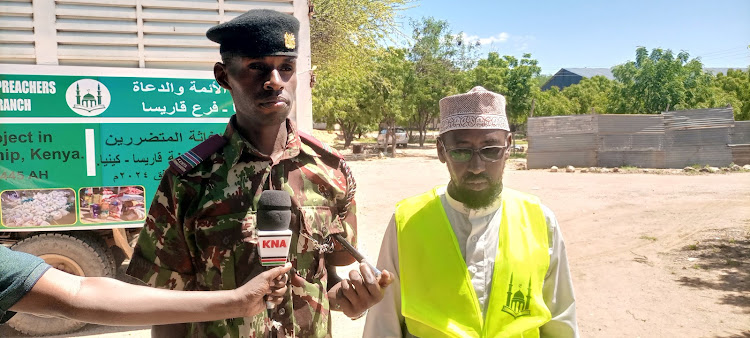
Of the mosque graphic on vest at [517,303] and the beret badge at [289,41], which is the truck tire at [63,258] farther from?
the mosque graphic on vest at [517,303]

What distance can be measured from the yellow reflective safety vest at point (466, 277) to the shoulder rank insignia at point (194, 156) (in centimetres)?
87

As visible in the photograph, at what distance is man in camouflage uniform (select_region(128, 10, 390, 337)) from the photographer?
1830 mm

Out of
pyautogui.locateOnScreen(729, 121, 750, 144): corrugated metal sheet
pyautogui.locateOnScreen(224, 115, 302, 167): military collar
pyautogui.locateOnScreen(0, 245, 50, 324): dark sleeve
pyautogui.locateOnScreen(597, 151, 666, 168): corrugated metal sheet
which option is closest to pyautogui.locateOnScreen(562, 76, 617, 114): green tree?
pyautogui.locateOnScreen(729, 121, 750, 144): corrugated metal sheet

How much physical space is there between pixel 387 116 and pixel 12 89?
2484 centimetres

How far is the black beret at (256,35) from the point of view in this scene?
6.09ft

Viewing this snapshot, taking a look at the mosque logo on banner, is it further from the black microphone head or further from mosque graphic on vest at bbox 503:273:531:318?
mosque graphic on vest at bbox 503:273:531:318

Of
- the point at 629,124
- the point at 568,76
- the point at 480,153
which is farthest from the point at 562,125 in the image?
the point at 568,76

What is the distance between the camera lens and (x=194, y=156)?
1.88 m

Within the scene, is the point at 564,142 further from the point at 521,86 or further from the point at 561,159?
the point at 521,86

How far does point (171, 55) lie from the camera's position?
514 cm

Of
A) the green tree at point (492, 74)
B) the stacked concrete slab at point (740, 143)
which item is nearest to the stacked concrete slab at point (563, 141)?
the stacked concrete slab at point (740, 143)

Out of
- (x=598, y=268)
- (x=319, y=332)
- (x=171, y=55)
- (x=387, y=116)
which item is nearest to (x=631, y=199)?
(x=598, y=268)

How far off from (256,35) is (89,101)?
387 centimetres

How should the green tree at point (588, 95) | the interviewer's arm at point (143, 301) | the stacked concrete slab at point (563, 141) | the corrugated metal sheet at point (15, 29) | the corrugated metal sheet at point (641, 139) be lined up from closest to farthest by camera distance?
the interviewer's arm at point (143, 301), the corrugated metal sheet at point (15, 29), the corrugated metal sheet at point (641, 139), the stacked concrete slab at point (563, 141), the green tree at point (588, 95)
